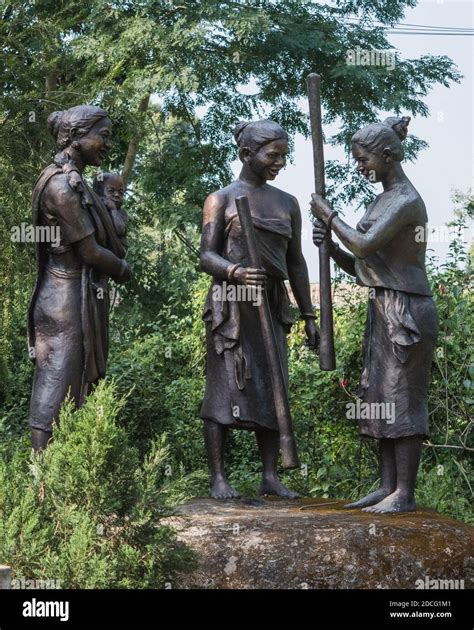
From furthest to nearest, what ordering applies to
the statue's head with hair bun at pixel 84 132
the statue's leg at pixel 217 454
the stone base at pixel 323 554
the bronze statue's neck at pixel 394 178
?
the statue's leg at pixel 217 454
the statue's head with hair bun at pixel 84 132
the bronze statue's neck at pixel 394 178
the stone base at pixel 323 554

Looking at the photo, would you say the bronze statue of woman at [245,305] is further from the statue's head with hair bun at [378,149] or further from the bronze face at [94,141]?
the bronze face at [94,141]

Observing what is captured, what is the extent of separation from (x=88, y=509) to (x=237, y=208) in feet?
8.19

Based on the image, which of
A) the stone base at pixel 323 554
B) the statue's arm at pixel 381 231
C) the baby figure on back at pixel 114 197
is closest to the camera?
the stone base at pixel 323 554

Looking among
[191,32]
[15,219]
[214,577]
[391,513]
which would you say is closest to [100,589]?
[214,577]

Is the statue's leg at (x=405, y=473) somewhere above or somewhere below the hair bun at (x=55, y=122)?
below

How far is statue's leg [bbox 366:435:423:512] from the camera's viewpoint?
335 inches

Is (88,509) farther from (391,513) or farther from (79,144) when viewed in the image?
(79,144)

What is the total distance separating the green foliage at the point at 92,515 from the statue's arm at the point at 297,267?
244 cm

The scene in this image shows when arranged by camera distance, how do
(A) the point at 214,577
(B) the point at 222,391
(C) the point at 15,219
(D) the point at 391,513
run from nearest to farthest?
(A) the point at 214,577, (D) the point at 391,513, (B) the point at 222,391, (C) the point at 15,219

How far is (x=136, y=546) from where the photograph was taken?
7.14 m

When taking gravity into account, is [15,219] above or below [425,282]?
above

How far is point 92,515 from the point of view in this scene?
7098mm

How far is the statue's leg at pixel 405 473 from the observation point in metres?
8.51

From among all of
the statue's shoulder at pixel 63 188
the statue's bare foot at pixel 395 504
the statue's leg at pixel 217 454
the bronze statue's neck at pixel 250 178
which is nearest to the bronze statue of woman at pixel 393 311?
the statue's bare foot at pixel 395 504
